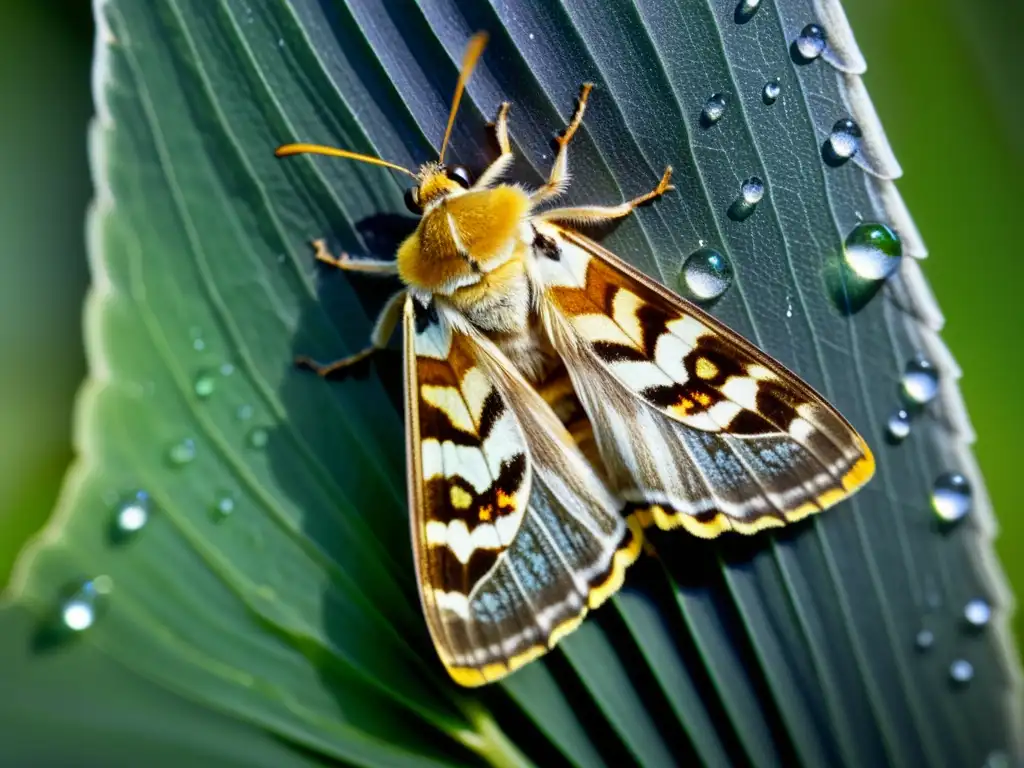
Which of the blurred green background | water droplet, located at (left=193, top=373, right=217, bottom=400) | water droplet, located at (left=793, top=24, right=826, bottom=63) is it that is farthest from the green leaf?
the blurred green background

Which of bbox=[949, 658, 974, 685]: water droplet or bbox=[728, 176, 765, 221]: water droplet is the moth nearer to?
bbox=[728, 176, 765, 221]: water droplet

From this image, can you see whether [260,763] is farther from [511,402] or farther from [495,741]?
[511,402]

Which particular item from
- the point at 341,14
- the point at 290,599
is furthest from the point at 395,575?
the point at 341,14

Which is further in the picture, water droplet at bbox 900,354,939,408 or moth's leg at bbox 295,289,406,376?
moth's leg at bbox 295,289,406,376

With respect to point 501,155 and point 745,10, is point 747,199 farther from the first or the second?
point 501,155

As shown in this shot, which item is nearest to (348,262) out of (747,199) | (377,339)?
(377,339)

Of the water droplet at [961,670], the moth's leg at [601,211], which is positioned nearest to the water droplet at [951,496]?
the water droplet at [961,670]

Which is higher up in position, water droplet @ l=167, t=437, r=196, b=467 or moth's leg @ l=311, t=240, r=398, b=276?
moth's leg @ l=311, t=240, r=398, b=276

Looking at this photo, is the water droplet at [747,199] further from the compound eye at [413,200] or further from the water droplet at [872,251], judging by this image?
the compound eye at [413,200]
